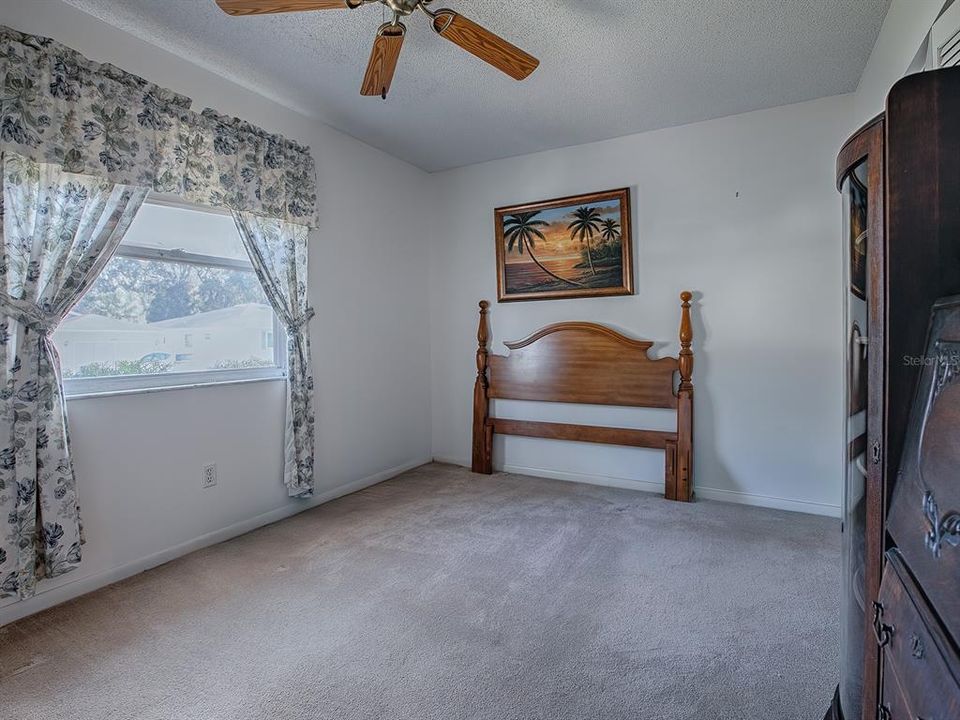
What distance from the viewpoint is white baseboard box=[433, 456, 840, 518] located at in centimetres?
310

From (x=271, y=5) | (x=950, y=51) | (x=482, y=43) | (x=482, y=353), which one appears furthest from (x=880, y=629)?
(x=482, y=353)

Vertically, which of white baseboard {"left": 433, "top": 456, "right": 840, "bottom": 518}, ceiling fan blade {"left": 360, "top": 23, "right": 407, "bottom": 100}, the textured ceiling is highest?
the textured ceiling

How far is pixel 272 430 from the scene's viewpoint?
9.87 feet

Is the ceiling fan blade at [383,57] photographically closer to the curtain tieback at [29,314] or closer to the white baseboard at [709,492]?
the curtain tieback at [29,314]

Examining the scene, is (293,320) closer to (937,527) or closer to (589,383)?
(589,383)

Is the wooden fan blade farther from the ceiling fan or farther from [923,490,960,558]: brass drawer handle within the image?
[923,490,960,558]: brass drawer handle

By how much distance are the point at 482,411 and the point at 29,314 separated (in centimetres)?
281

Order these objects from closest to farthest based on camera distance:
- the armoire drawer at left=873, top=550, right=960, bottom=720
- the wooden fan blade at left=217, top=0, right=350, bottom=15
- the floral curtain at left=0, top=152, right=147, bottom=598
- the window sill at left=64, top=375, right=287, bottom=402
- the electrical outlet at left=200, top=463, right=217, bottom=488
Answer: the armoire drawer at left=873, top=550, right=960, bottom=720, the wooden fan blade at left=217, top=0, right=350, bottom=15, the floral curtain at left=0, top=152, right=147, bottom=598, the window sill at left=64, top=375, right=287, bottom=402, the electrical outlet at left=200, top=463, right=217, bottom=488

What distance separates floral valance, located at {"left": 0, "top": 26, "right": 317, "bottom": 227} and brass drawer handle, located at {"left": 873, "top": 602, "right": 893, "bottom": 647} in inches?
114

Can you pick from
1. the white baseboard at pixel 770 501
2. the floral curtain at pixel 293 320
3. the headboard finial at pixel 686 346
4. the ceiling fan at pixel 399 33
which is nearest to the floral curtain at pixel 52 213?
the floral curtain at pixel 293 320

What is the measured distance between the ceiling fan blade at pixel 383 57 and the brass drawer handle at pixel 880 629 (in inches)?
83.2

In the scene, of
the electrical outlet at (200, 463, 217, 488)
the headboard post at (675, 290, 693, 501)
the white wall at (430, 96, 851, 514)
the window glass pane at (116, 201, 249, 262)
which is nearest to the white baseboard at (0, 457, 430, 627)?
the electrical outlet at (200, 463, 217, 488)

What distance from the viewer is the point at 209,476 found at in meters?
2.66

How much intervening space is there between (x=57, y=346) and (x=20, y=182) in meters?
0.66
